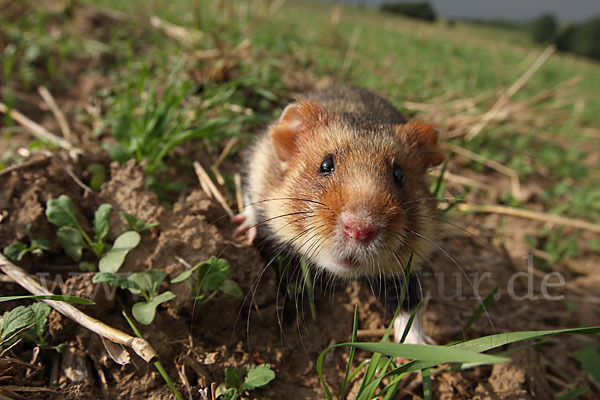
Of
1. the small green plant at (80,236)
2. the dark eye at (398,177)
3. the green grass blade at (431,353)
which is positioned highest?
the dark eye at (398,177)

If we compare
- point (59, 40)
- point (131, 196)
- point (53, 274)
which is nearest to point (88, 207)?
point (131, 196)

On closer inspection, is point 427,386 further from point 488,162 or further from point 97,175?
point 488,162

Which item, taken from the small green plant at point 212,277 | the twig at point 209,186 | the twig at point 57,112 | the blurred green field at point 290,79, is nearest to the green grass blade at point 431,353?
the small green plant at point 212,277

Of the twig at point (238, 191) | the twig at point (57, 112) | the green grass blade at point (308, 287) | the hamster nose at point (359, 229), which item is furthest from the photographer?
the twig at point (57, 112)

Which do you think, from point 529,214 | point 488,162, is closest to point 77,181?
point 529,214

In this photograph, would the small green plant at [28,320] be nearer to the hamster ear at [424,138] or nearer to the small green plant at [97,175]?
the small green plant at [97,175]

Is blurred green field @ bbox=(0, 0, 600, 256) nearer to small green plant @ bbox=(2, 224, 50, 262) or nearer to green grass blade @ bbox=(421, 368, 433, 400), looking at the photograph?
small green plant @ bbox=(2, 224, 50, 262)

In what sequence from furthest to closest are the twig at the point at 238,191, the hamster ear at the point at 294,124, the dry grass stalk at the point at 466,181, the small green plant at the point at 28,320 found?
the dry grass stalk at the point at 466,181, the twig at the point at 238,191, the hamster ear at the point at 294,124, the small green plant at the point at 28,320
